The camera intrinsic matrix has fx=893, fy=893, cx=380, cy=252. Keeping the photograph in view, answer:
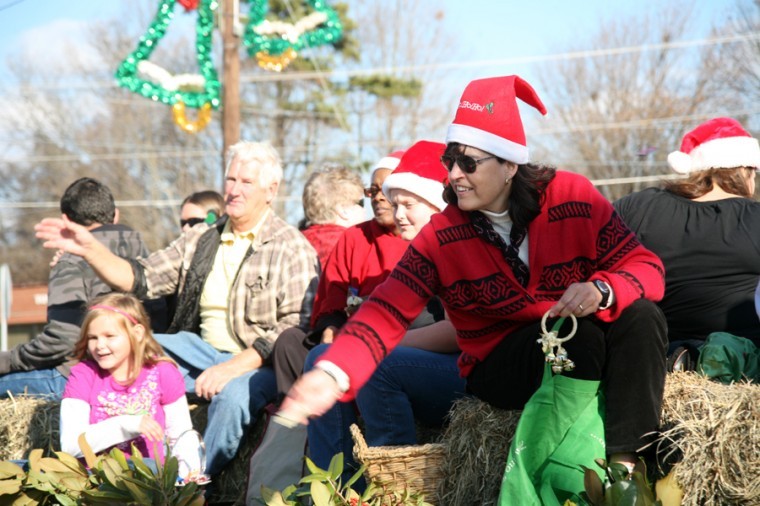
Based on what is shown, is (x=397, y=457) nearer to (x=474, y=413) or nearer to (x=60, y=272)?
(x=474, y=413)

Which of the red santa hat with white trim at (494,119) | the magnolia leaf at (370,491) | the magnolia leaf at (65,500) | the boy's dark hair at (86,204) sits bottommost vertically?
the magnolia leaf at (65,500)

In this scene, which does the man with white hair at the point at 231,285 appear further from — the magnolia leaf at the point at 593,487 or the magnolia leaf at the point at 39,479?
the magnolia leaf at the point at 593,487

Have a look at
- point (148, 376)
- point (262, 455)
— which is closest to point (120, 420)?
point (148, 376)

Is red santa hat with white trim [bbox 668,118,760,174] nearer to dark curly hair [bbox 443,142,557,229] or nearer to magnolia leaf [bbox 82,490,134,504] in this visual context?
dark curly hair [bbox 443,142,557,229]

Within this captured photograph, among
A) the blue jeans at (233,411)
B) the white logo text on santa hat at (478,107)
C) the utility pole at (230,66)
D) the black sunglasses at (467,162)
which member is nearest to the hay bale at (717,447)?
the black sunglasses at (467,162)

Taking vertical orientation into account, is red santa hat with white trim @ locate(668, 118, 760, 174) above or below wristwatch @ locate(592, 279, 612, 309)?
above

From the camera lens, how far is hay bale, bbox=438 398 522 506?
11.3 ft

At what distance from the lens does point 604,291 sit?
3.01 m

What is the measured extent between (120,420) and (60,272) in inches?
66.7

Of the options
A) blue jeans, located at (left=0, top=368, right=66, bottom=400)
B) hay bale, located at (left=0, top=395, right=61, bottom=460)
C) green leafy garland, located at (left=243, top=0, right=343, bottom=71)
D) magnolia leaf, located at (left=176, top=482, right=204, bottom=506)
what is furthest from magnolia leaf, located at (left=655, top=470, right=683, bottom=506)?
green leafy garland, located at (left=243, top=0, right=343, bottom=71)

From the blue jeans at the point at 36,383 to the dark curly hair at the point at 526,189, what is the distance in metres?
3.44

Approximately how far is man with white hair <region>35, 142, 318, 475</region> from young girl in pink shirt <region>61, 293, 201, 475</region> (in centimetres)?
19

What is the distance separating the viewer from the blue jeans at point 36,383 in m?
5.69

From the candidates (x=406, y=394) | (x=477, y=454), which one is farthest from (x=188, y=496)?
(x=477, y=454)
